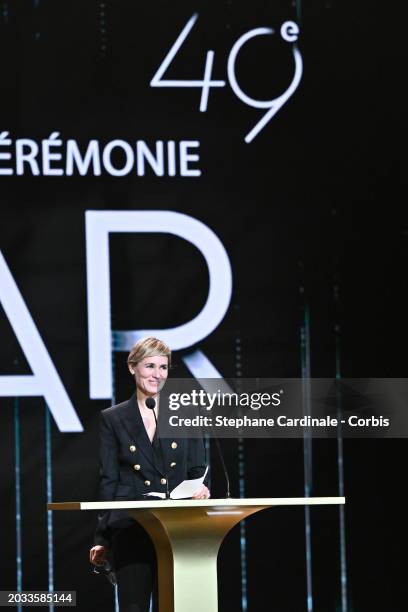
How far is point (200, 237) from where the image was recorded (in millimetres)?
5855

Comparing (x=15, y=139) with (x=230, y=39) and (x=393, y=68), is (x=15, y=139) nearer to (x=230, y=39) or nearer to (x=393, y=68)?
(x=230, y=39)

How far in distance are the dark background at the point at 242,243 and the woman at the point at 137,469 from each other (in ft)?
5.64

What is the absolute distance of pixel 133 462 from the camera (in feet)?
12.9

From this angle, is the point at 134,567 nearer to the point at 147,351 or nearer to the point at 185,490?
the point at 185,490

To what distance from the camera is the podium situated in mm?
3410

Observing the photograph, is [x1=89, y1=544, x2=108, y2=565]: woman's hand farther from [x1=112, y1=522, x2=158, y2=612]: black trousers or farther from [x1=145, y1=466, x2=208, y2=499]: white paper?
[x1=145, y1=466, x2=208, y2=499]: white paper

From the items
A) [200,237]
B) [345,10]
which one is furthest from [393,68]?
[200,237]

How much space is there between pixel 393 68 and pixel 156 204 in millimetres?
1453

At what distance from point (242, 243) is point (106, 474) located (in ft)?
7.27

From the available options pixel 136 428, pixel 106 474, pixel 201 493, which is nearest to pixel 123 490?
pixel 106 474

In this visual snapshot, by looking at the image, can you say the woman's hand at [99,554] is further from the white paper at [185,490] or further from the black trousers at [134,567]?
the white paper at [185,490]

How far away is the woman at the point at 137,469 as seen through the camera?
3854mm

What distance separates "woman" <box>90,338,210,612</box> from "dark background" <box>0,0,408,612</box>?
5.64ft

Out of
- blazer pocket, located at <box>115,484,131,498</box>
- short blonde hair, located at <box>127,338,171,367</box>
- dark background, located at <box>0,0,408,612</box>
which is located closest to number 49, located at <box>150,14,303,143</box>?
dark background, located at <box>0,0,408,612</box>
